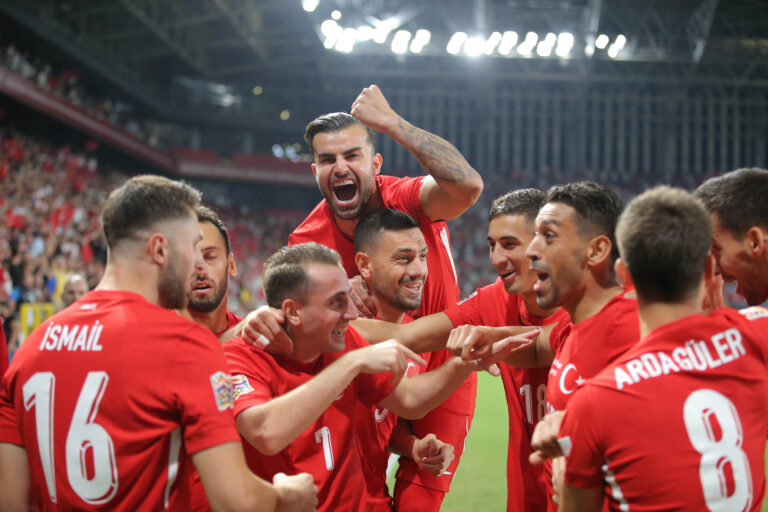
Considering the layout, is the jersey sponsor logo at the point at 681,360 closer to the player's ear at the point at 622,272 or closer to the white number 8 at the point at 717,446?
the white number 8 at the point at 717,446

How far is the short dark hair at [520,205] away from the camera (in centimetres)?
416

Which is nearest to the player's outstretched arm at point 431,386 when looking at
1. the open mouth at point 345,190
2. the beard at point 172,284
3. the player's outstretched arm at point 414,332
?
the player's outstretched arm at point 414,332

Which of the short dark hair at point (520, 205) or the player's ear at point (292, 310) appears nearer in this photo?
the player's ear at point (292, 310)

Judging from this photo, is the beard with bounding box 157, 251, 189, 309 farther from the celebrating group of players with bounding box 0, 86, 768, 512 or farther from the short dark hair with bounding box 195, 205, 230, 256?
the short dark hair with bounding box 195, 205, 230, 256

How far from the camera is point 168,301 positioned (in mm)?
2688

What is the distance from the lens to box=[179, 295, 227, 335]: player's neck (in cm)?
418

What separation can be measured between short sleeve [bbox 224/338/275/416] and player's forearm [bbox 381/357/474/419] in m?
0.74

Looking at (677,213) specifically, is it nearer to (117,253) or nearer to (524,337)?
(524,337)

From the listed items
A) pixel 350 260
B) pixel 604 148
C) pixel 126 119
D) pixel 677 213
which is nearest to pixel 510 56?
pixel 604 148

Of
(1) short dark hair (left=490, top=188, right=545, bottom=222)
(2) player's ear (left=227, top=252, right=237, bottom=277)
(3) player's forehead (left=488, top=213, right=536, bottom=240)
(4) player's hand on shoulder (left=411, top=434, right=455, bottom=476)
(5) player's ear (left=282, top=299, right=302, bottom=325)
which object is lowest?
(4) player's hand on shoulder (left=411, top=434, right=455, bottom=476)

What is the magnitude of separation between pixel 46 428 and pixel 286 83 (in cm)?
3866

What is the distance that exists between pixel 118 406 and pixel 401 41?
32834 mm

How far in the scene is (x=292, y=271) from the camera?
3.34 metres

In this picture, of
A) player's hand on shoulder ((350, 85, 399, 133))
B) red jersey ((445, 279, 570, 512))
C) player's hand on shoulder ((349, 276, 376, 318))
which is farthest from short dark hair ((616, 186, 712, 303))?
player's hand on shoulder ((349, 276, 376, 318))
